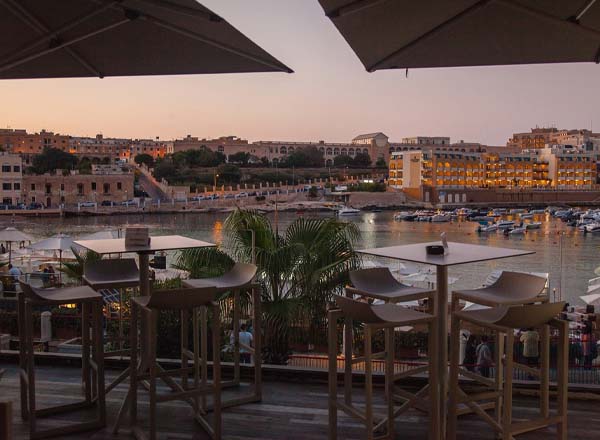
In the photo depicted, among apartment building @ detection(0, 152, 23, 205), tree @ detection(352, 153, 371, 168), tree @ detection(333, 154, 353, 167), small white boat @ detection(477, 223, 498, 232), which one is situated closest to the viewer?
small white boat @ detection(477, 223, 498, 232)

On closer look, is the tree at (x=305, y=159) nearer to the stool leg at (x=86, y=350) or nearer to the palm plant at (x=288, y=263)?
the palm plant at (x=288, y=263)

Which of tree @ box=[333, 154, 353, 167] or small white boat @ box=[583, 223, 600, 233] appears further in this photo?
tree @ box=[333, 154, 353, 167]

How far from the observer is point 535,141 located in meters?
94.5

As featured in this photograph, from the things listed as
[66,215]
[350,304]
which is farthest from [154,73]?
[66,215]

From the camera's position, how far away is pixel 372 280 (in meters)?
2.01

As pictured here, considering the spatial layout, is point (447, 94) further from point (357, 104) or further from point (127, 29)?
point (127, 29)

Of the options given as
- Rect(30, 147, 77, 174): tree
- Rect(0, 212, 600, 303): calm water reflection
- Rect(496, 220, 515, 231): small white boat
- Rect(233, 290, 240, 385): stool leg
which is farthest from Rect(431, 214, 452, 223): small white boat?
Rect(233, 290, 240, 385): stool leg

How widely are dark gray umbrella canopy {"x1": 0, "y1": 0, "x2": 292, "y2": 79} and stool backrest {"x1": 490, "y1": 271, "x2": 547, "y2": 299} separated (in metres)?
0.98

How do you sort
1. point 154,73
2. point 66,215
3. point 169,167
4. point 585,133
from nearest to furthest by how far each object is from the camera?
point 154,73, point 66,215, point 169,167, point 585,133

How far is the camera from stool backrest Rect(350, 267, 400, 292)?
1971mm

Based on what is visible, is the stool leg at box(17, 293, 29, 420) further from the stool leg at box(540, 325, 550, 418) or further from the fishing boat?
the fishing boat

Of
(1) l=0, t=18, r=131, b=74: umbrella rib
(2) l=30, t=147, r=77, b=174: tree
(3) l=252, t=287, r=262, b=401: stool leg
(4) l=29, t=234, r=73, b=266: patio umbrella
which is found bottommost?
(4) l=29, t=234, r=73, b=266: patio umbrella

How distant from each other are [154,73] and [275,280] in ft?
4.15

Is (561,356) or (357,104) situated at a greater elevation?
(357,104)
